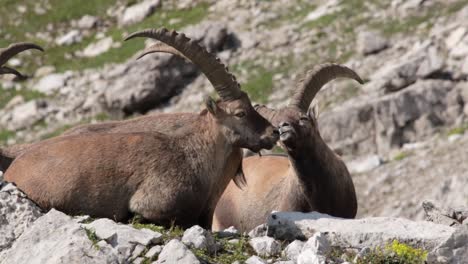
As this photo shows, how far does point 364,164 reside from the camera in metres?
25.8

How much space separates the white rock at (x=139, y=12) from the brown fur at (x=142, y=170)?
23.9m

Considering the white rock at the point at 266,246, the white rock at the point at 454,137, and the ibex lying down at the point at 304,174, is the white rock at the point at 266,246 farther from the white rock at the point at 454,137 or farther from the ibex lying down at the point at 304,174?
the white rock at the point at 454,137

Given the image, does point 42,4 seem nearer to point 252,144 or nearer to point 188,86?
point 188,86

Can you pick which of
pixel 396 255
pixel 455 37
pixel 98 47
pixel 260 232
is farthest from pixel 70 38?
pixel 396 255

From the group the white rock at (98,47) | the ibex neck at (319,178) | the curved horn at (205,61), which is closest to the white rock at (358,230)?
the curved horn at (205,61)

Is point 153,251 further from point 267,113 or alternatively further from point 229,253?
point 267,113

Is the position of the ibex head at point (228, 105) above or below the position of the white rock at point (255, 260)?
above

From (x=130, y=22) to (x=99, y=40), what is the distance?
1180 millimetres

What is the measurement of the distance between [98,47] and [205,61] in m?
23.1

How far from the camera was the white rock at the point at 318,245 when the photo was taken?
35.7 feet

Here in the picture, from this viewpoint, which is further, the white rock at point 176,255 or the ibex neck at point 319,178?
the ibex neck at point 319,178

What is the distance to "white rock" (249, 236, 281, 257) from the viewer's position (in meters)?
11.2

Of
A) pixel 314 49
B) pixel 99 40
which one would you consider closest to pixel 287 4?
pixel 314 49

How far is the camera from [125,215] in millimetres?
13008
